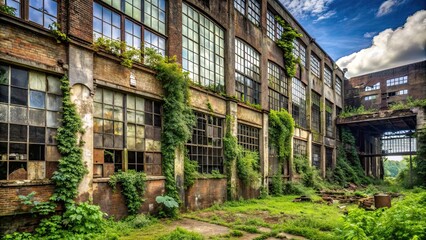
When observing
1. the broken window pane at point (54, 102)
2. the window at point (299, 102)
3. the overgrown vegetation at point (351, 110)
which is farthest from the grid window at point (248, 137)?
the overgrown vegetation at point (351, 110)

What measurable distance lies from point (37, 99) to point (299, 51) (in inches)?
819

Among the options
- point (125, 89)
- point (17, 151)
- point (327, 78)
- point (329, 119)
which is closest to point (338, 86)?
point (327, 78)

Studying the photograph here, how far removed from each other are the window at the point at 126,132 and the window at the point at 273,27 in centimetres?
1202

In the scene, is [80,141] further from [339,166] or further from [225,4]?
[339,166]

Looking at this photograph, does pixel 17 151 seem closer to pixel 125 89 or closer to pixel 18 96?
pixel 18 96

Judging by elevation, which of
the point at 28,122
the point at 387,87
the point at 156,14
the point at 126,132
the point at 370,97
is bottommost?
the point at 126,132

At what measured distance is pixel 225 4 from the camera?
49.7ft

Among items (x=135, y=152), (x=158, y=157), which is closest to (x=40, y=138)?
(x=135, y=152)

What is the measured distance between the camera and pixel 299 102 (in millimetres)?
23438

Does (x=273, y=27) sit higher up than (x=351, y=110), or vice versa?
(x=273, y=27)

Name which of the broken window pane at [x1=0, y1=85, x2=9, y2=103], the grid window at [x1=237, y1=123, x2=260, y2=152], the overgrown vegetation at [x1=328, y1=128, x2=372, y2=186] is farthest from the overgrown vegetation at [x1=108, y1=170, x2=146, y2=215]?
the overgrown vegetation at [x1=328, y1=128, x2=372, y2=186]

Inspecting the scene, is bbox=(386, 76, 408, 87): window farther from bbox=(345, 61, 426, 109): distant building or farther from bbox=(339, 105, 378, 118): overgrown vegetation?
bbox=(339, 105, 378, 118): overgrown vegetation

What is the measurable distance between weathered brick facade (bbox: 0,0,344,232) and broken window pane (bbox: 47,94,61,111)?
42 centimetres

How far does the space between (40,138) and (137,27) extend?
197 inches
